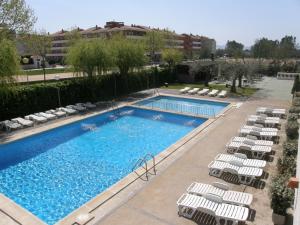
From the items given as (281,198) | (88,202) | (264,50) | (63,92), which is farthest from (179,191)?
(264,50)

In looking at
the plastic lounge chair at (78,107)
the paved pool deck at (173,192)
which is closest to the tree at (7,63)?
the plastic lounge chair at (78,107)

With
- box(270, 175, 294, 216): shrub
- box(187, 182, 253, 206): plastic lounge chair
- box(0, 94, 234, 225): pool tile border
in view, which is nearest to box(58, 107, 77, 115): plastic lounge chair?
box(0, 94, 234, 225): pool tile border

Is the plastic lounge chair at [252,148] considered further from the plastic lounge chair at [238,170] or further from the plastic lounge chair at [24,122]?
the plastic lounge chair at [24,122]

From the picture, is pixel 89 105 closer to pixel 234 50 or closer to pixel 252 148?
pixel 252 148

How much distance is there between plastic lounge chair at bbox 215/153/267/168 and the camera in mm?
11281

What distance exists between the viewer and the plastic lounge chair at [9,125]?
57.0 feet

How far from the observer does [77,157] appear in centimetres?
1467

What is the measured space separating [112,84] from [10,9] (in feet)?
34.8

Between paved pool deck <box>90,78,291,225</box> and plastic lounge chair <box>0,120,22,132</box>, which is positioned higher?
plastic lounge chair <box>0,120,22,132</box>

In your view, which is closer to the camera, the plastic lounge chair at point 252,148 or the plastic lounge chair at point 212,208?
the plastic lounge chair at point 212,208

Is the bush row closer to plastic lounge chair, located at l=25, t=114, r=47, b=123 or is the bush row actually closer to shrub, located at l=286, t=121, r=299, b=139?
shrub, located at l=286, t=121, r=299, b=139

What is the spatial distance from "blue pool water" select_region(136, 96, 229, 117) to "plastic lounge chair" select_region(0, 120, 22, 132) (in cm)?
1052

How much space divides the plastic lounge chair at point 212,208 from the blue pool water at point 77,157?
408 centimetres

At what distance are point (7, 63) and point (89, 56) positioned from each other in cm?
767
